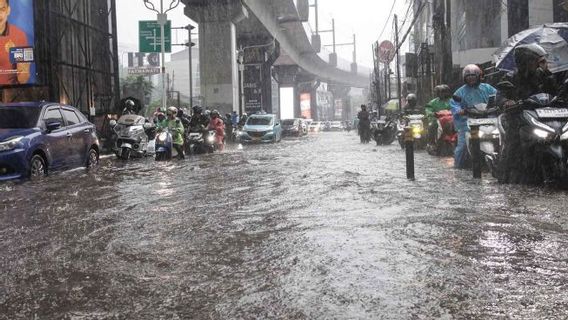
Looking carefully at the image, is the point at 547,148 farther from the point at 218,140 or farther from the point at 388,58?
the point at 388,58

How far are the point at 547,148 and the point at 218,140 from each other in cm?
1362

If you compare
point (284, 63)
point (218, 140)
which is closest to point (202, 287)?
point (218, 140)

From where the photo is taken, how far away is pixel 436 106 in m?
12.7

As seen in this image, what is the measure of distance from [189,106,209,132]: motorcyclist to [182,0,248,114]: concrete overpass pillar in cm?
1547

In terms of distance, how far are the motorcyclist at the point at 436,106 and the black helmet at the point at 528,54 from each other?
5.13m

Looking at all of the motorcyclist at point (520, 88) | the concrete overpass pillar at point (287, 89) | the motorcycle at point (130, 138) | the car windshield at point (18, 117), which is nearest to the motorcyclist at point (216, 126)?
the motorcycle at point (130, 138)

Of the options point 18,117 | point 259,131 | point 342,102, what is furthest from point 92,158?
point 342,102

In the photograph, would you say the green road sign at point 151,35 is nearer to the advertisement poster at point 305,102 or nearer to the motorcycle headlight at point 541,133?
the motorcycle headlight at point 541,133

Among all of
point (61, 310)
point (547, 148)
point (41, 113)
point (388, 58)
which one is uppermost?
point (388, 58)

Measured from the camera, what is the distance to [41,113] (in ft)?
32.8

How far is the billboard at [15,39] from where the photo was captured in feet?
65.9

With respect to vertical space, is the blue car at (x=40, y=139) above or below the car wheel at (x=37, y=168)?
above

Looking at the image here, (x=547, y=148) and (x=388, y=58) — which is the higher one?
(x=388, y=58)

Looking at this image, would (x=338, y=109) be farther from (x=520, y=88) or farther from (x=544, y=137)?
(x=544, y=137)
